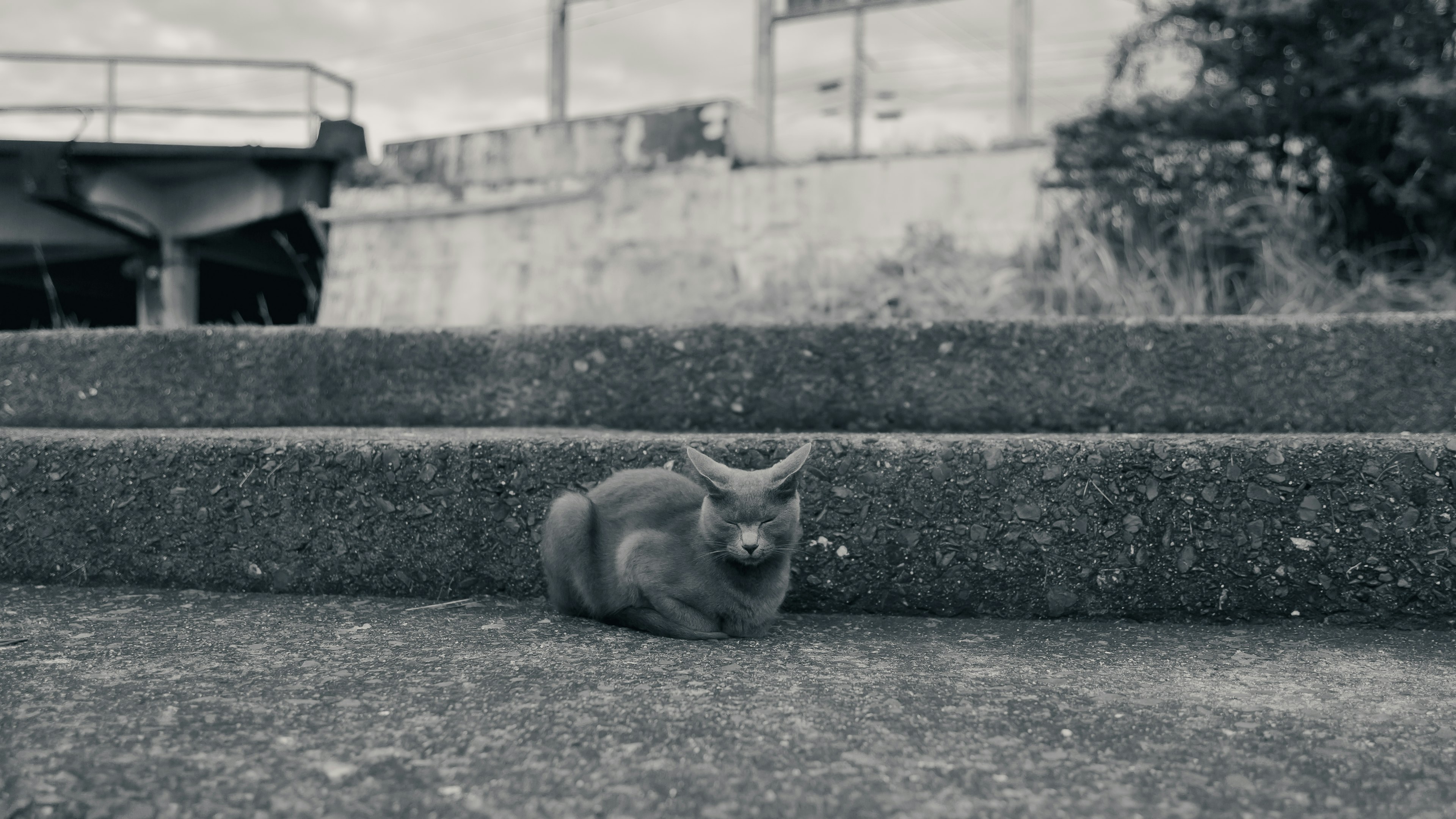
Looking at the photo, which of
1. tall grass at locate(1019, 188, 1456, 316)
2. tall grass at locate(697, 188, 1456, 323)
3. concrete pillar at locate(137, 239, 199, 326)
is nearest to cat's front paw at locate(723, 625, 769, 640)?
tall grass at locate(697, 188, 1456, 323)

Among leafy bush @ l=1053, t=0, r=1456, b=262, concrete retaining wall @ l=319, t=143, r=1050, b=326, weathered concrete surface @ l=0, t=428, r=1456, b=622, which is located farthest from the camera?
concrete retaining wall @ l=319, t=143, r=1050, b=326

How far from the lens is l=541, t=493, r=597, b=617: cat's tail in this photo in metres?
2.26

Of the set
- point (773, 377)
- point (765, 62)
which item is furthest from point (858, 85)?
point (773, 377)

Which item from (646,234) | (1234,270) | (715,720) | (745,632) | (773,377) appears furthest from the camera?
(646,234)

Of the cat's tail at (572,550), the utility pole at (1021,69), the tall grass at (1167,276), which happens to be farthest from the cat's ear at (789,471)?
the utility pole at (1021,69)

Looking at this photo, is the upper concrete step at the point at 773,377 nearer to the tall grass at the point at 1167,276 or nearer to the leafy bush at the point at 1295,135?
the tall grass at the point at 1167,276

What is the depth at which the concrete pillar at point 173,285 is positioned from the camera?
32.8 ft

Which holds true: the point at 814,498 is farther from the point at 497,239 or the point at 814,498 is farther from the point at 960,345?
the point at 497,239

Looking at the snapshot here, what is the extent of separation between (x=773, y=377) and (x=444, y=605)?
1.25m

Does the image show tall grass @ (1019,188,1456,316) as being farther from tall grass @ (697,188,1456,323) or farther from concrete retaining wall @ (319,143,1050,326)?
concrete retaining wall @ (319,143,1050,326)

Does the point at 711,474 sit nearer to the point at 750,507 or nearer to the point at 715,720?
the point at 750,507

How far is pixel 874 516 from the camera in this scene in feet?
7.90

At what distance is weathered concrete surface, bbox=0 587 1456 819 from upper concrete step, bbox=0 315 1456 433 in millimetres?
919

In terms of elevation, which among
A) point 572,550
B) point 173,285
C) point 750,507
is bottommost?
point 572,550
